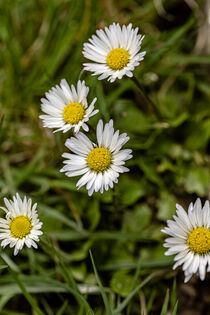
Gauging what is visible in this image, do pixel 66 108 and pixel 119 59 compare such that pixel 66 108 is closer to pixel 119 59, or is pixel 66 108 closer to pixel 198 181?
pixel 119 59

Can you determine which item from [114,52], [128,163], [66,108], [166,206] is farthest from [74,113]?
[166,206]

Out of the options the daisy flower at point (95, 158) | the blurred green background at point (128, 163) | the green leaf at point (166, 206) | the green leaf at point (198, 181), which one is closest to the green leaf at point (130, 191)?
the blurred green background at point (128, 163)

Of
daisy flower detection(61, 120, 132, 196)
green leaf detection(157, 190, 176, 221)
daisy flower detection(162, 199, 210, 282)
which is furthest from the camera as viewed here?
green leaf detection(157, 190, 176, 221)

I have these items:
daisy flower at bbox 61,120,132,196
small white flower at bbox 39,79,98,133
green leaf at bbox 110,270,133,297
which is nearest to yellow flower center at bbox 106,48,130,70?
small white flower at bbox 39,79,98,133

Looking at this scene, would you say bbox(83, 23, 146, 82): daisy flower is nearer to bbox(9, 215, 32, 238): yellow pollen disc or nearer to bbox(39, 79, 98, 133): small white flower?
bbox(39, 79, 98, 133): small white flower

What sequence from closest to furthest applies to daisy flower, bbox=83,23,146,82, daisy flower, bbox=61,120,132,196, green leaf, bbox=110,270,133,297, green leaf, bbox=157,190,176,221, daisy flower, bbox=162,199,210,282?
daisy flower, bbox=162,199,210,282
daisy flower, bbox=61,120,132,196
daisy flower, bbox=83,23,146,82
green leaf, bbox=110,270,133,297
green leaf, bbox=157,190,176,221

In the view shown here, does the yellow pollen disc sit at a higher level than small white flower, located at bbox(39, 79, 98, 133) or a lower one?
lower

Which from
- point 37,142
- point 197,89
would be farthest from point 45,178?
point 197,89

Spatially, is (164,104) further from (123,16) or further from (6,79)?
(6,79)
